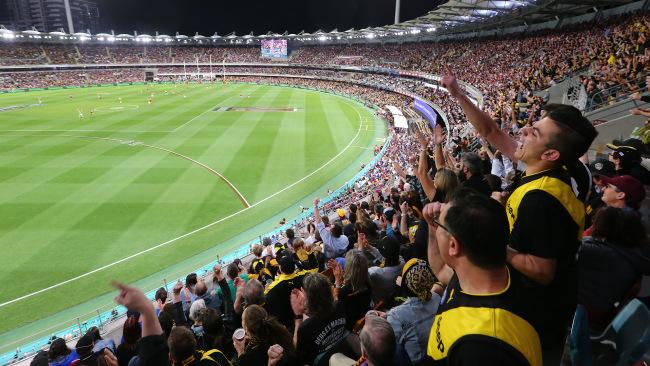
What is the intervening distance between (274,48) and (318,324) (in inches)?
3651

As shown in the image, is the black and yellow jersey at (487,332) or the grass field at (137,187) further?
the grass field at (137,187)

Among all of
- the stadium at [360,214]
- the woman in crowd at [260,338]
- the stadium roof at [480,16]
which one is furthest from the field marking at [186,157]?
the stadium roof at [480,16]

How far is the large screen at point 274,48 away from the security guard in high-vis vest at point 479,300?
92.8 meters

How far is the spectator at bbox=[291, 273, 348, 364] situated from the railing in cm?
1286

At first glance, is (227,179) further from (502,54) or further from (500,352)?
(502,54)

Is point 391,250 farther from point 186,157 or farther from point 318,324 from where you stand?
point 186,157

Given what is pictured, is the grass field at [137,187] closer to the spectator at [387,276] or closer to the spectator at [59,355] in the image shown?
the spectator at [59,355]

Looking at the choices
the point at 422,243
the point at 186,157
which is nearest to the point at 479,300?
the point at 422,243

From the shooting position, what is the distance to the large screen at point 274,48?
291ft

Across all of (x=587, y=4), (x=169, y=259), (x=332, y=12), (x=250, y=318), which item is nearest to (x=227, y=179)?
(x=169, y=259)

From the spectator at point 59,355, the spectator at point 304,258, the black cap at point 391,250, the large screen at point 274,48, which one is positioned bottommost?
the spectator at point 59,355

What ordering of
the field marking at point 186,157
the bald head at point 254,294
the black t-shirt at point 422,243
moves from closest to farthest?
the black t-shirt at point 422,243, the bald head at point 254,294, the field marking at point 186,157

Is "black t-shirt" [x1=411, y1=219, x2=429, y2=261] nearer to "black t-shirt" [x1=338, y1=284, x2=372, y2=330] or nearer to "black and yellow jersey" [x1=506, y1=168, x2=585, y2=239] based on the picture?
"black t-shirt" [x1=338, y1=284, x2=372, y2=330]

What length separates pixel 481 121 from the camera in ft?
12.2
